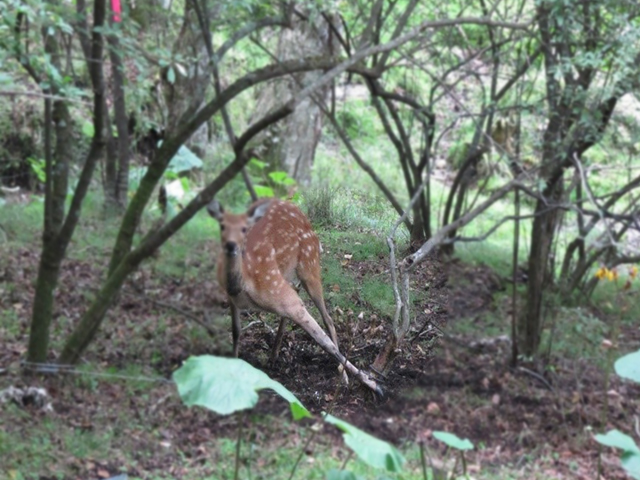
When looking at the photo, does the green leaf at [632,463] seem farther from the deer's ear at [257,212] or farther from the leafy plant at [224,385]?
the deer's ear at [257,212]

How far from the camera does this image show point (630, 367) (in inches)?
58.9

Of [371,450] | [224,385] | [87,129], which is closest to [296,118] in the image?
[371,450]

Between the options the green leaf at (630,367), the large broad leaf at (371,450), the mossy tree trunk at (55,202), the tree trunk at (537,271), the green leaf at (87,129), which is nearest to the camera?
the large broad leaf at (371,450)

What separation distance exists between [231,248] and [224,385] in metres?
0.25

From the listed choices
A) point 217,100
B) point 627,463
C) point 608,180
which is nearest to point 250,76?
point 217,100

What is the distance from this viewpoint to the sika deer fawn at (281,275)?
2.77 ft

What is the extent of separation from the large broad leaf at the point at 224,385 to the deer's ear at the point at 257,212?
0.75 ft

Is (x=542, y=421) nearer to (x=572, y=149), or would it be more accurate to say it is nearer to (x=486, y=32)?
(x=572, y=149)

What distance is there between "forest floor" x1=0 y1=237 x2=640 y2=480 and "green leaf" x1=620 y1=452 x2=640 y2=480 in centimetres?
192

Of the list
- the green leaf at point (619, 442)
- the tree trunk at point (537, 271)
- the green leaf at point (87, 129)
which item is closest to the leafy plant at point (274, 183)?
the green leaf at point (619, 442)

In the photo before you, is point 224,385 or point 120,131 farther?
point 120,131

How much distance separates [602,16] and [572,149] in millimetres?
896

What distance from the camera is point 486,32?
19.8 ft

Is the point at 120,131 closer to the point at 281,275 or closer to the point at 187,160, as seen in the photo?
the point at 187,160
